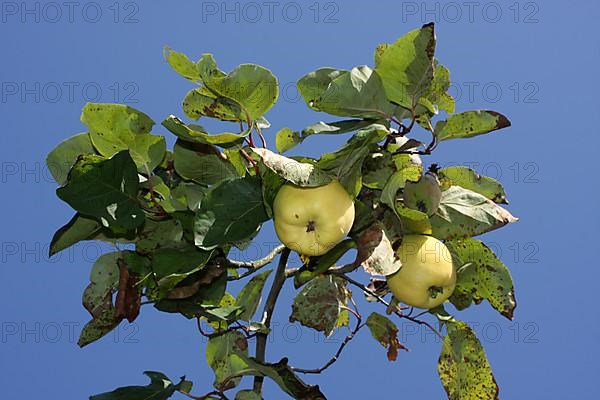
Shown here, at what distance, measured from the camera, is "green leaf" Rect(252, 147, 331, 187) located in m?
1.01

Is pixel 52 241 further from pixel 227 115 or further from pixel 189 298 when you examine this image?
pixel 227 115

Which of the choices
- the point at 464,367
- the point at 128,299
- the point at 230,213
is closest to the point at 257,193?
the point at 230,213

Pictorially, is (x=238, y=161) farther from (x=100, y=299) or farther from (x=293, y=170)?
(x=100, y=299)

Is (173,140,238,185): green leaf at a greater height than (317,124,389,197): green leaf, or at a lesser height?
greater

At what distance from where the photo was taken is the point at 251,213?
112 cm

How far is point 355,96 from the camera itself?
1080 millimetres

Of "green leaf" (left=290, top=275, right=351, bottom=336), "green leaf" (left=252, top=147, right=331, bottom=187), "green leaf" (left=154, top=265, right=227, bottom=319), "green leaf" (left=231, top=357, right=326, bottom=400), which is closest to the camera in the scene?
"green leaf" (left=252, top=147, right=331, bottom=187)

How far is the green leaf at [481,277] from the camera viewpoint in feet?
4.02

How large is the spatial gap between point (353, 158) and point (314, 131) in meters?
0.08

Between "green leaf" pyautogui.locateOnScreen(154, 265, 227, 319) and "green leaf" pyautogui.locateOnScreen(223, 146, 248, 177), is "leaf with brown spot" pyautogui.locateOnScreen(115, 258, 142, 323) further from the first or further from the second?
"green leaf" pyautogui.locateOnScreen(223, 146, 248, 177)

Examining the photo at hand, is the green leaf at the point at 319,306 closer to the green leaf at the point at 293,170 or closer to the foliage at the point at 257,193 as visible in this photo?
the foliage at the point at 257,193

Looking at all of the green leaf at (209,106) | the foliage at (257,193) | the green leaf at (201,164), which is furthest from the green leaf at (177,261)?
the green leaf at (209,106)

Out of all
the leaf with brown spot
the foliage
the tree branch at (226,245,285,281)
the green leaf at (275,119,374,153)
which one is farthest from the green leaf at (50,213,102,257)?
the green leaf at (275,119,374,153)

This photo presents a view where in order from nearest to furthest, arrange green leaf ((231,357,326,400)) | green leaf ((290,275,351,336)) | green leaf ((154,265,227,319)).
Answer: green leaf ((231,357,326,400)) → green leaf ((154,265,227,319)) → green leaf ((290,275,351,336))
